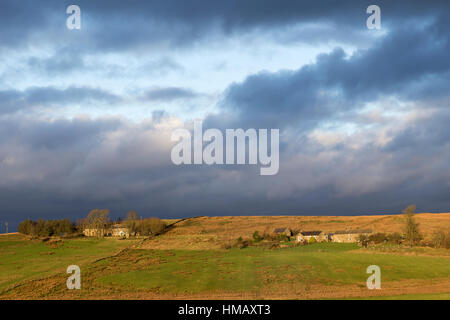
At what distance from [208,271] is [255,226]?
41.6m

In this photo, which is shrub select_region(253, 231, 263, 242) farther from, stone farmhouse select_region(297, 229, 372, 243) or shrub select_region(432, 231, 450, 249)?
shrub select_region(432, 231, 450, 249)

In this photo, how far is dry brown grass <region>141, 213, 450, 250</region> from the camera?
7081cm

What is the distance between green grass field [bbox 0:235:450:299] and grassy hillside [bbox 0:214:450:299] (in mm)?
110

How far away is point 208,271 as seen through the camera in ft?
163

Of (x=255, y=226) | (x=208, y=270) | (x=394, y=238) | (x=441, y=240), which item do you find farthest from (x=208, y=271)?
(x=441, y=240)

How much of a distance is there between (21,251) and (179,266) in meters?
27.3

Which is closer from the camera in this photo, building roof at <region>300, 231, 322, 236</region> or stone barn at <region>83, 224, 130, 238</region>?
stone barn at <region>83, 224, 130, 238</region>

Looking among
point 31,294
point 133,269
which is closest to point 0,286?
point 31,294

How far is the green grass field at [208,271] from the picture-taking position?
4112 centimetres

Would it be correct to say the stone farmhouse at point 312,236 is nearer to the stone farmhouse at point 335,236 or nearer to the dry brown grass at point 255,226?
the stone farmhouse at point 335,236

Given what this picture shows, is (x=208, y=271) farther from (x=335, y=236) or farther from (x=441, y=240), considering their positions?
(x=441, y=240)

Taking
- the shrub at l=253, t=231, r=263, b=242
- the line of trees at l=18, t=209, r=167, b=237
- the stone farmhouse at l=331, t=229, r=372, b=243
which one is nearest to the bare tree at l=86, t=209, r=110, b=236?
the line of trees at l=18, t=209, r=167, b=237

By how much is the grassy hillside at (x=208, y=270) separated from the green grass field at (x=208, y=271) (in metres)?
0.11

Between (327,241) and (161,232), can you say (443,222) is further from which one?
(161,232)
